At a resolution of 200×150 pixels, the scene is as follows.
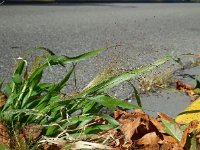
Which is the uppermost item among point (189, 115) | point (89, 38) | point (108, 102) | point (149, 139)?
point (108, 102)

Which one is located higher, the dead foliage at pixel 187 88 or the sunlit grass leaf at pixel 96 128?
the sunlit grass leaf at pixel 96 128

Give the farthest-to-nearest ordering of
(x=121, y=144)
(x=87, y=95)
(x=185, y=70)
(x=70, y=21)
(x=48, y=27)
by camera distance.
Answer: (x=70, y=21), (x=48, y=27), (x=185, y=70), (x=87, y=95), (x=121, y=144)

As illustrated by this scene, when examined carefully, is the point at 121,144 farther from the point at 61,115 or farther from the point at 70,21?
the point at 70,21

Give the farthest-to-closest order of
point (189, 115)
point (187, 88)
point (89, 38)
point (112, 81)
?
point (89, 38), point (187, 88), point (189, 115), point (112, 81)

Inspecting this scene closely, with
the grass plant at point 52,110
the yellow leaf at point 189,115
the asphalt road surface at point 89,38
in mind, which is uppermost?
the grass plant at point 52,110

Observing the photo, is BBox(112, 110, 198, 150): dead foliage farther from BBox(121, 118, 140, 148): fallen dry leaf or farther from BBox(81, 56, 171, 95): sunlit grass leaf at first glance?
BBox(81, 56, 171, 95): sunlit grass leaf

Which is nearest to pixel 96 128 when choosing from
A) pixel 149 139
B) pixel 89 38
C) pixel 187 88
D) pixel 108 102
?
pixel 108 102

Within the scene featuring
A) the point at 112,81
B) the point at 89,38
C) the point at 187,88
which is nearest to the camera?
the point at 112,81

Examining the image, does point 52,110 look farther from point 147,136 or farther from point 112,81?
point 147,136

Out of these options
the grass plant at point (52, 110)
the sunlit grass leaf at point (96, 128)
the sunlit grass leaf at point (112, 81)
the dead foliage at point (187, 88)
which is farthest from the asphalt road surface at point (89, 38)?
the sunlit grass leaf at point (96, 128)

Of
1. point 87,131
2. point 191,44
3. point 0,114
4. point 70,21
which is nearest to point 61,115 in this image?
point 87,131

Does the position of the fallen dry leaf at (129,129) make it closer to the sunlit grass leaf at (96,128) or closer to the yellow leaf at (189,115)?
the sunlit grass leaf at (96,128)
